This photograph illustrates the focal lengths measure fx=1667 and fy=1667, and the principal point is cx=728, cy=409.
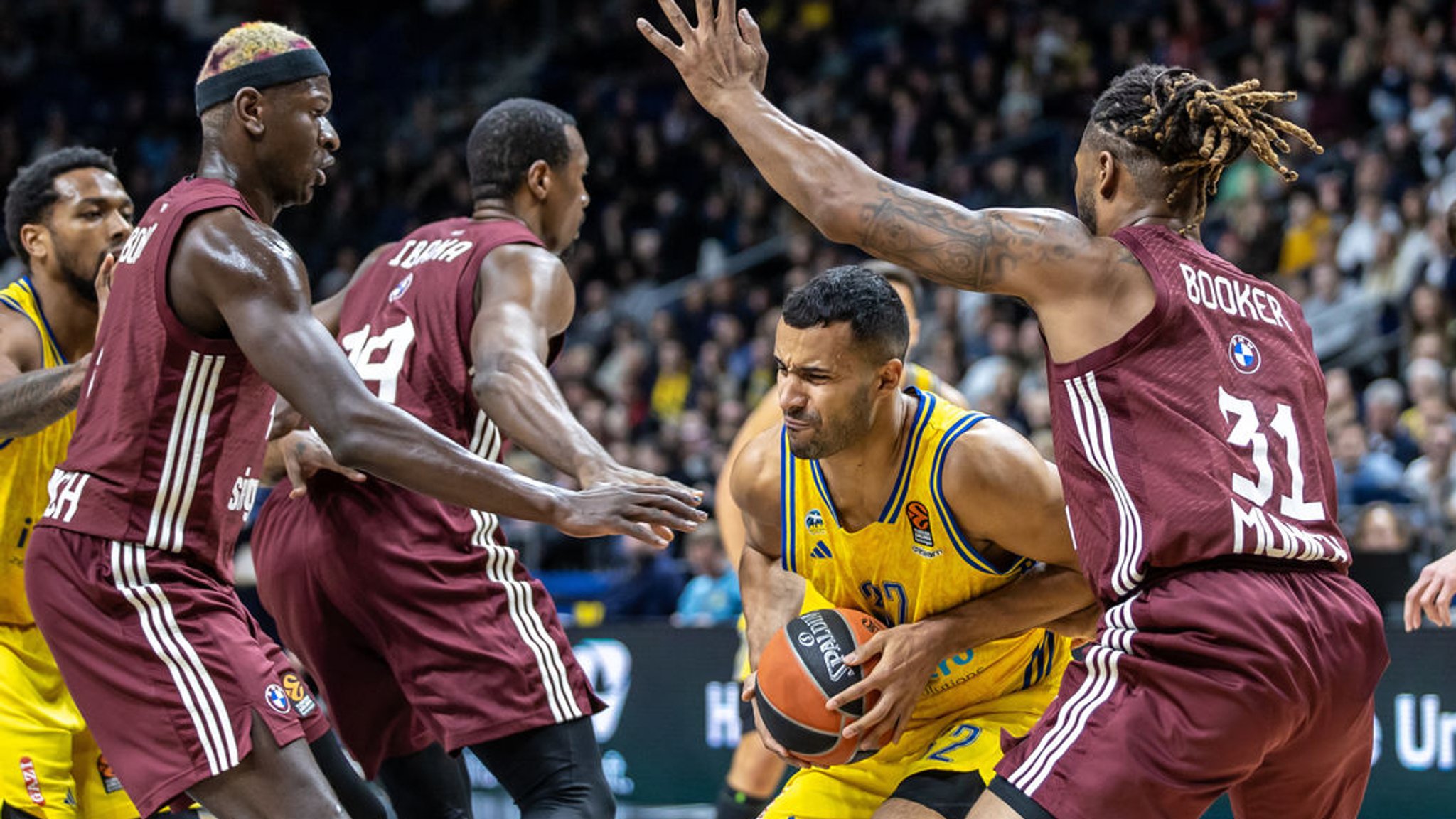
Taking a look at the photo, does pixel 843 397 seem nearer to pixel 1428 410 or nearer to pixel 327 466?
pixel 327 466

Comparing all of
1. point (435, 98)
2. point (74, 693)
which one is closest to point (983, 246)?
point (74, 693)

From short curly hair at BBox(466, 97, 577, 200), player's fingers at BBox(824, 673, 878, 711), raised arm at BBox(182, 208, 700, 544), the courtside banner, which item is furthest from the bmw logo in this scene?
the courtside banner

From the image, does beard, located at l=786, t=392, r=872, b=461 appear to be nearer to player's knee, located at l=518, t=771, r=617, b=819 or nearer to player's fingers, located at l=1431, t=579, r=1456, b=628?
player's knee, located at l=518, t=771, r=617, b=819

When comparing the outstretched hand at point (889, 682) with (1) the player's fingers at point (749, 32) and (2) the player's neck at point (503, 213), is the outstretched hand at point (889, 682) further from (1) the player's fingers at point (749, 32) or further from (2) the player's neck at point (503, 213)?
(2) the player's neck at point (503, 213)

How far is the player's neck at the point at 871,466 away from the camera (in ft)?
13.2

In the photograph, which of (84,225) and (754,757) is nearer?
(84,225)

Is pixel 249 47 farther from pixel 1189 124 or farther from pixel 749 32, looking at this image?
pixel 1189 124

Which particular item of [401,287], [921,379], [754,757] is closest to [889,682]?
[401,287]

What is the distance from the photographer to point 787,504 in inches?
164

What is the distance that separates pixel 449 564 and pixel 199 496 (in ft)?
2.72

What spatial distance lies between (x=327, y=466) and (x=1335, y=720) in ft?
8.19

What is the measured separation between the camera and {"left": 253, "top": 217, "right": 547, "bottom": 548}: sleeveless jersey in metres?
4.29

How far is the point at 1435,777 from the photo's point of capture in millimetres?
7262

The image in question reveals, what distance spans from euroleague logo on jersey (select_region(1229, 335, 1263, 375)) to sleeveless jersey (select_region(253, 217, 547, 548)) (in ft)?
6.23
